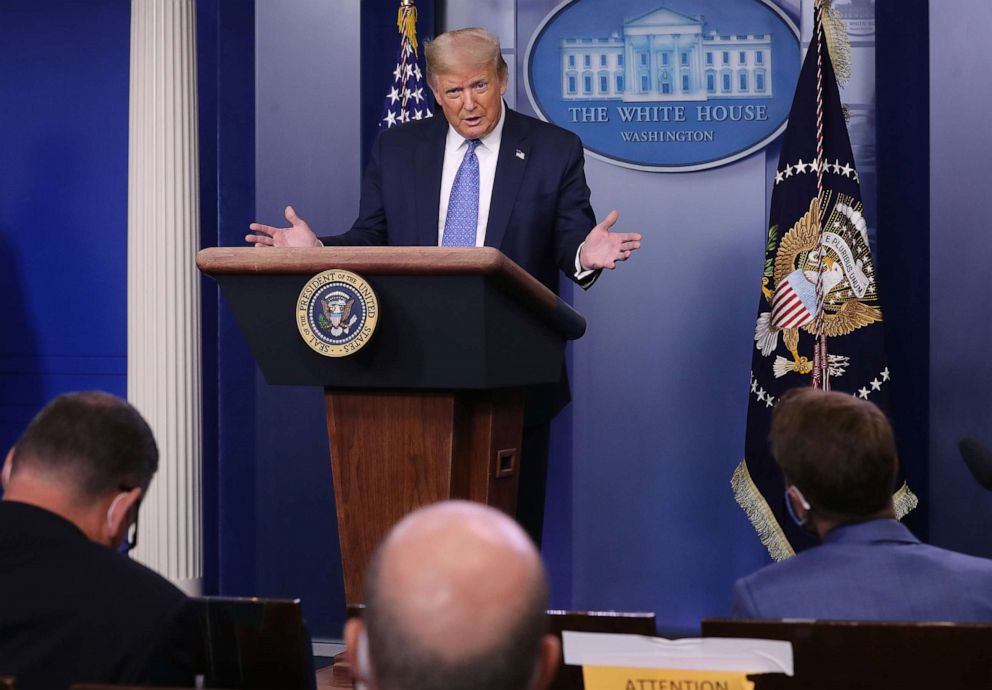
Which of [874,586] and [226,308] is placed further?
[226,308]

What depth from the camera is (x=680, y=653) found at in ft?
4.64

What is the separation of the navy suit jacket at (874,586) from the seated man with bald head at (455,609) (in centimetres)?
83

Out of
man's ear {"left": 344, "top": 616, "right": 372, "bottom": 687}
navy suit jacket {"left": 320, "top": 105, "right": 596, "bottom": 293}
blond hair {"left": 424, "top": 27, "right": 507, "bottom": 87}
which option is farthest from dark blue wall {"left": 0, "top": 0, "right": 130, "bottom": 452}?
man's ear {"left": 344, "top": 616, "right": 372, "bottom": 687}

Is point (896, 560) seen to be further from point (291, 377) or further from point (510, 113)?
point (510, 113)

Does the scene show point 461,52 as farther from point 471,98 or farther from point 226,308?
point 226,308

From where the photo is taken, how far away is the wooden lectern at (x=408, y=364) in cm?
235

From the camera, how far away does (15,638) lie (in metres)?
1.53

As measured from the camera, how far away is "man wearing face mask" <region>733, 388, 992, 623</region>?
1.67 meters

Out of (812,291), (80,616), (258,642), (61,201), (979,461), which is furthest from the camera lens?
(61,201)

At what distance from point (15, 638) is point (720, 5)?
383 centimetres

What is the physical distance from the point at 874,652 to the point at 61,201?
4.71 m

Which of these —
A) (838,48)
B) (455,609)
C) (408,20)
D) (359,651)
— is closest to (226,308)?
(408,20)

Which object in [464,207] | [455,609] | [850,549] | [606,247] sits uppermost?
[464,207]

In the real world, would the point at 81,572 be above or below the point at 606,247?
below
